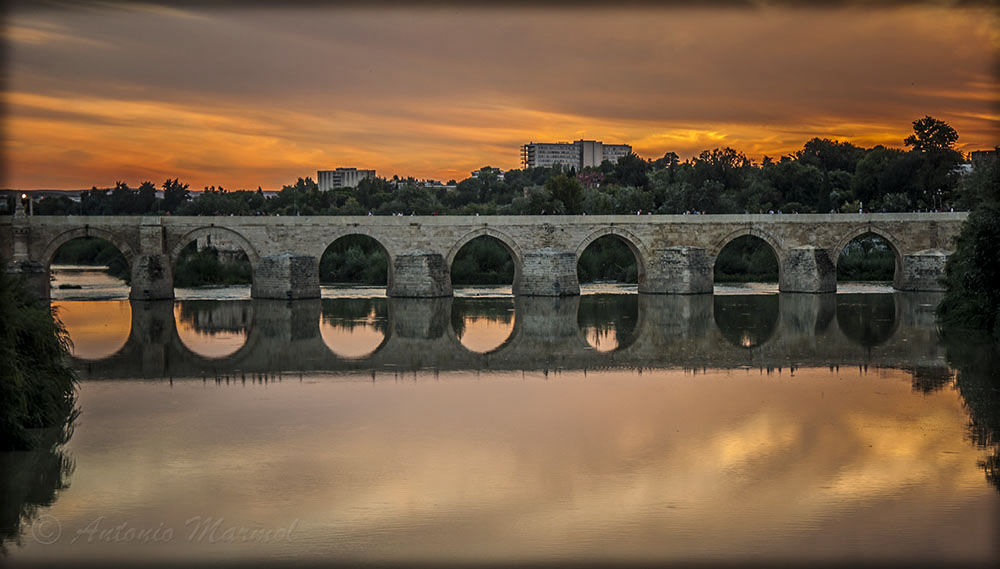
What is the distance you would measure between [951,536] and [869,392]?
5162mm

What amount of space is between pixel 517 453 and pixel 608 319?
10723mm

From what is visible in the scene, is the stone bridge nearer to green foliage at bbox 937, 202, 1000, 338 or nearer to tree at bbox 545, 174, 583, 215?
green foliage at bbox 937, 202, 1000, 338

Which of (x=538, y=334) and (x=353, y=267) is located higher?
(x=353, y=267)

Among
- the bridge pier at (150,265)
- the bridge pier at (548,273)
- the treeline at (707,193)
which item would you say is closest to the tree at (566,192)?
the treeline at (707,193)

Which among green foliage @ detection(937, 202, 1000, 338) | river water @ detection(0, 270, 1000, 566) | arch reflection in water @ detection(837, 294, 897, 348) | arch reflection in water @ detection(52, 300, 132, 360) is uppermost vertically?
green foliage @ detection(937, 202, 1000, 338)

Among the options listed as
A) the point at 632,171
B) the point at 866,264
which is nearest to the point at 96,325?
the point at 866,264

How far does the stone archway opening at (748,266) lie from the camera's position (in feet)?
95.8

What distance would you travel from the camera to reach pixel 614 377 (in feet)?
42.1

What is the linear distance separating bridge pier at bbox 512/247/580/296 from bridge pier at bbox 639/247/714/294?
2.01 metres

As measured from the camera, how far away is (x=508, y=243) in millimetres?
24266

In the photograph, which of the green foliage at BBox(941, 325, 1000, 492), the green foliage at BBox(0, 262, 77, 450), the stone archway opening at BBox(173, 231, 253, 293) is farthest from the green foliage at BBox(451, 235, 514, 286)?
the green foliage at BBox(0, 262, 77, 450)

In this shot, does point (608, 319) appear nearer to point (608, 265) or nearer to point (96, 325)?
point (96, 325)

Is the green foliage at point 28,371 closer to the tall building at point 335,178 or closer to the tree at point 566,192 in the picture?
the tree at point 566,192

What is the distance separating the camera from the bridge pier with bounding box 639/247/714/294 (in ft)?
79.3
